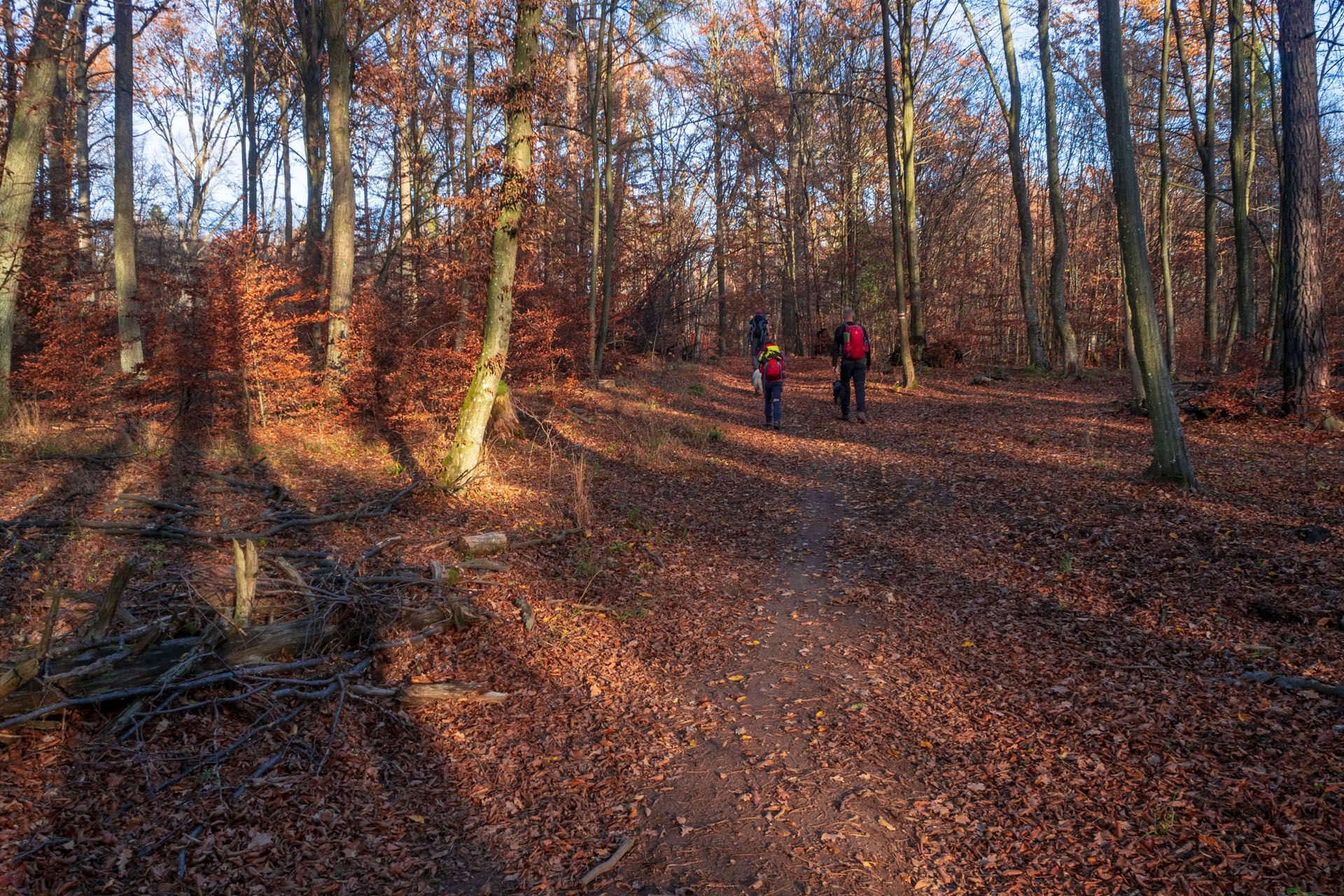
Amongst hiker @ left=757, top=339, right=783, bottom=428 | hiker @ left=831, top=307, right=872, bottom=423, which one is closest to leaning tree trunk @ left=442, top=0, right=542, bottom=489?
hiker @ left=757, top=339, right=783, bottom=428

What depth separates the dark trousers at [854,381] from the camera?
13.9 metres

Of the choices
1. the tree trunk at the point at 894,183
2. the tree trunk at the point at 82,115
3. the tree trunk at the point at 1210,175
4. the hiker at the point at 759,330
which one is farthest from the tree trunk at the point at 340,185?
Result: the tree trunk at the point at 1210,175

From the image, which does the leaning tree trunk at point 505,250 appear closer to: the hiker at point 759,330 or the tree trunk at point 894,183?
the hiker at point 759,330

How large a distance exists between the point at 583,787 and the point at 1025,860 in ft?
7.26

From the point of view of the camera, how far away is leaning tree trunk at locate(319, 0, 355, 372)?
12.1m

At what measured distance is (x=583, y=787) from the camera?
3971 millimetres

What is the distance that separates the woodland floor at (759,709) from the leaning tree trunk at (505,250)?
1.88 ft

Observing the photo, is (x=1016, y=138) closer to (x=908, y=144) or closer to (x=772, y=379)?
(x=908, y=144)

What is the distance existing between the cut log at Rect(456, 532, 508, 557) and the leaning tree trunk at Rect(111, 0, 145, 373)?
8081mm

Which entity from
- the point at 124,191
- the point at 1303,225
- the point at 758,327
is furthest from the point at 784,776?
the point at 758,327

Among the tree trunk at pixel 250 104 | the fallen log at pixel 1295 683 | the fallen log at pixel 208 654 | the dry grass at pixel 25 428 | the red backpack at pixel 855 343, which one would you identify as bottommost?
the fallen log at pixel 1295 683

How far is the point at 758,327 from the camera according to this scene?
1875cm

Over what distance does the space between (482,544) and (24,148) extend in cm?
826

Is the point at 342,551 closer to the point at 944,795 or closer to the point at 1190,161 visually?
the point at 944,795
